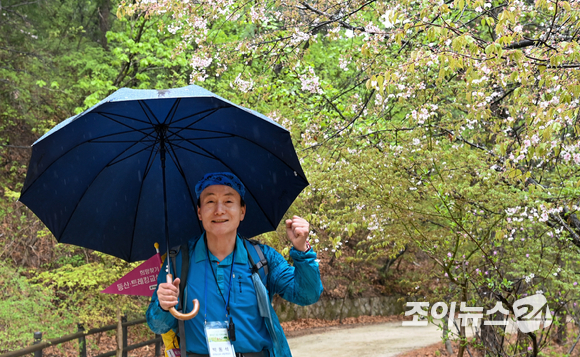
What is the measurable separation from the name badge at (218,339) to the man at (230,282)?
0.04 feet

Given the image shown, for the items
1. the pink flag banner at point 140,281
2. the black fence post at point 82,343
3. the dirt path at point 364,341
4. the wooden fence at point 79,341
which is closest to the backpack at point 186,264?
the pink flag banner at point 140,281

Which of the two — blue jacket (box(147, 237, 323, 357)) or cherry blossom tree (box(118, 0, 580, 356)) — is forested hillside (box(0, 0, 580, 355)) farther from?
blue jacket (box(147, 237, 323, 357))

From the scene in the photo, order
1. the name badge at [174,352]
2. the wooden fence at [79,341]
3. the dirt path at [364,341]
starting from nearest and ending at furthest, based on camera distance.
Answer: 1. the name badge at [174,352]
2. the wooden fence at [79,341]
3. the dirt path at [364,341]

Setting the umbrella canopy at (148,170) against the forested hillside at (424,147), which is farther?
the forested hillside at (424,147)

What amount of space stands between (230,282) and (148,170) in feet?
2.98

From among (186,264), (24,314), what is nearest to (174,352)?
(186,264)

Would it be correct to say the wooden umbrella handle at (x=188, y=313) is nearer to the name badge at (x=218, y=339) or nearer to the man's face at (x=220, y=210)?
the name badge at (x=218, y=339)

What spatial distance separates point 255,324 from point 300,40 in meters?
5.16

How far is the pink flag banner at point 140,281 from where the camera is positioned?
292cm

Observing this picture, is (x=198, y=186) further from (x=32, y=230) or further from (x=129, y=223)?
(x=32, y=230)

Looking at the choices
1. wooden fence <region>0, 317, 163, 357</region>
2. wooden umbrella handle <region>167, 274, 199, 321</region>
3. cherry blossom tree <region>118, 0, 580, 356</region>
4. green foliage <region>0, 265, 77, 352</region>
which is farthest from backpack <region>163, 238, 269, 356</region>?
green foliage <region>0, 265, 77, 352</region>

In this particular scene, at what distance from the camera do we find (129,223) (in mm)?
2873

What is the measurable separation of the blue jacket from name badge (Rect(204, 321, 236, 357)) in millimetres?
49

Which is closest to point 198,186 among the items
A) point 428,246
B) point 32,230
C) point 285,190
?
point 285,190
